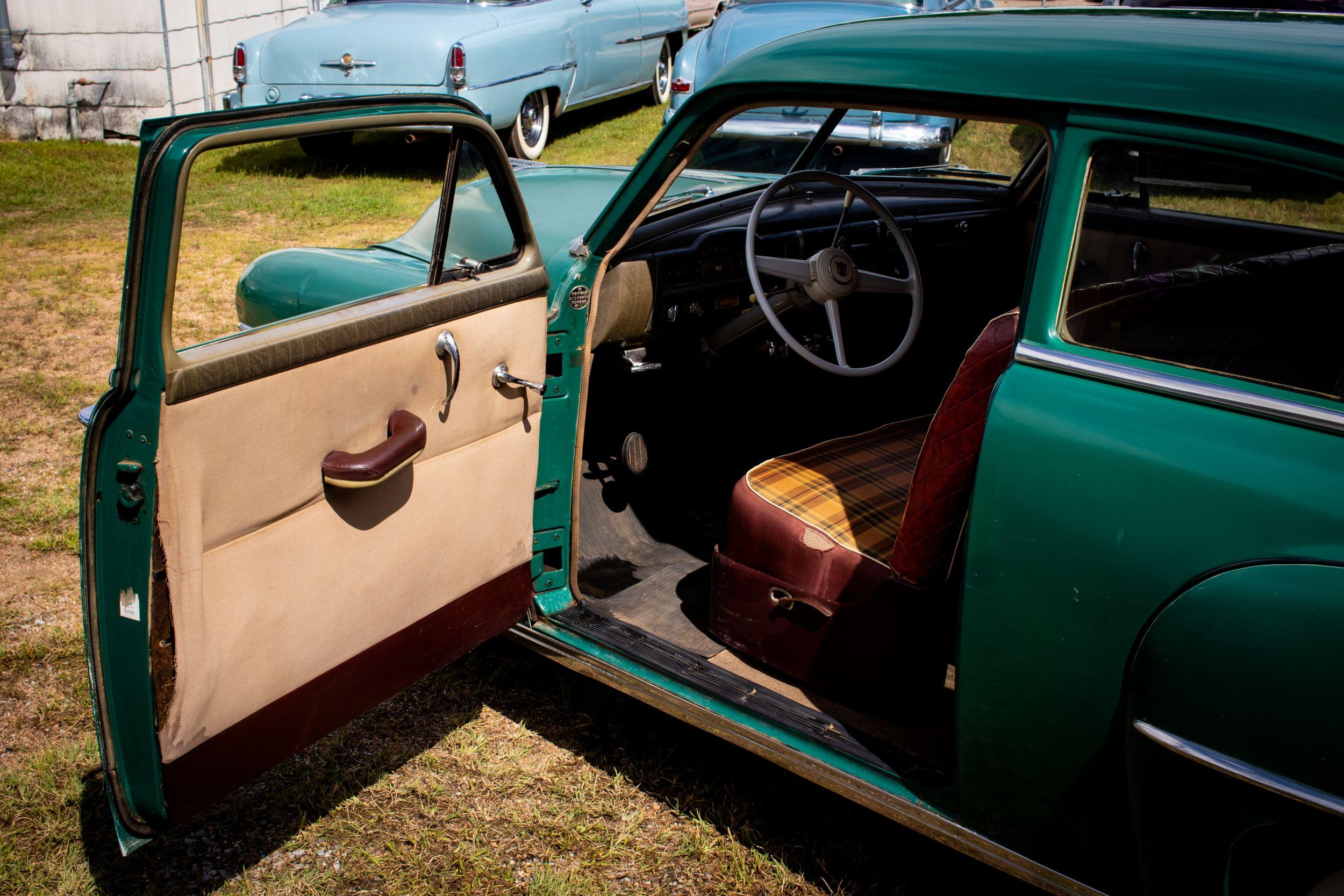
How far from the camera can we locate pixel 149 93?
938 cm

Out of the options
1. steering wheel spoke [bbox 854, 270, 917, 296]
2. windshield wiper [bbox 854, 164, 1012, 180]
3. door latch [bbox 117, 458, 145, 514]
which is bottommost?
door latch [bbox 117, 458, 145, 514]

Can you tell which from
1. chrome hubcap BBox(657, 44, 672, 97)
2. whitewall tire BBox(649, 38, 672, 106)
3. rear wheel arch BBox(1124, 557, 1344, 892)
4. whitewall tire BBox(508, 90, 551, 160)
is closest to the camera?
rear wheel arch BBox(1124, 557, 1344, 892)

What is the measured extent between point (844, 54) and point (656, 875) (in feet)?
5.81

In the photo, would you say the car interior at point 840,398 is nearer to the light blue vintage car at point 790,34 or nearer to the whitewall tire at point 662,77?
the light blue vintage car at point 790,34

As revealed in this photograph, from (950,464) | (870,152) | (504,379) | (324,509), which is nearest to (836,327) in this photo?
(950,464)

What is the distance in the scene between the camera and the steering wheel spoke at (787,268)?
106 inches

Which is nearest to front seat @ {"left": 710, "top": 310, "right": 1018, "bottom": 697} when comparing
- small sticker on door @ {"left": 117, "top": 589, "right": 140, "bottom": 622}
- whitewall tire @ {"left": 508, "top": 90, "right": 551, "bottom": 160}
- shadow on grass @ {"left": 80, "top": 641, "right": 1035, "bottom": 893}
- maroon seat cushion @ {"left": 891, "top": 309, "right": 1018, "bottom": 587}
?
maroon seat cushion @ {"left": 891, "top": 309, "right": 1018, "bottom": 587}

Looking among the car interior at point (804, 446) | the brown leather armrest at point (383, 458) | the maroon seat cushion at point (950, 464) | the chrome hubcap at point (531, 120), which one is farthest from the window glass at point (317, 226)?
the maroon seat cushion at point (950, 464)

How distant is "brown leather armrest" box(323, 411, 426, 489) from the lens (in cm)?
188

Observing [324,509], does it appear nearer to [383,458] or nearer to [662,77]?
[383,458]

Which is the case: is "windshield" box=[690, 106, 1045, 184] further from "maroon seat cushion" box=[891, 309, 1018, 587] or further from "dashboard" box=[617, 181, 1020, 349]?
"maroon seat cushion" box=[891, 309, 1018, 587]

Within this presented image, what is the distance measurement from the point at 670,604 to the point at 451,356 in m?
1.02

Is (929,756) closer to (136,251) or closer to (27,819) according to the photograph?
(136,251)

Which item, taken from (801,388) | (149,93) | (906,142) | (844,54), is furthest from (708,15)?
(844,54)
